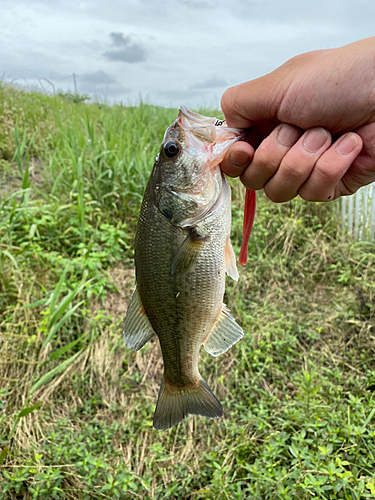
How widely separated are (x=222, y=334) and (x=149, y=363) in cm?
202

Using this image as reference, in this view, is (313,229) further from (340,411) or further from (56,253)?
(56,253)

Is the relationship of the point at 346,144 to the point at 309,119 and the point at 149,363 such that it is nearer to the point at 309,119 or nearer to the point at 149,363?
the point at 309,119

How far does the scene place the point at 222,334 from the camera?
1.60 meters

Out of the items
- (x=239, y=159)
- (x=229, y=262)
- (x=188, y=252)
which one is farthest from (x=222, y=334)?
(x=239, y=159)

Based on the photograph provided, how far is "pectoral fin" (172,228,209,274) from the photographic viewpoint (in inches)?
55.3

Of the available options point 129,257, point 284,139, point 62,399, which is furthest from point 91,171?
point 284,139

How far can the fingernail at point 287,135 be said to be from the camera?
56.2 inches

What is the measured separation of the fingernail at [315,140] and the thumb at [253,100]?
18cm

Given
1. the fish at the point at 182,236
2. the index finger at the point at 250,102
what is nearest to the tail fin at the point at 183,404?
the fish at the point at 182,236

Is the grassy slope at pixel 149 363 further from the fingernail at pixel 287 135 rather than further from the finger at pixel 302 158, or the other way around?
the fingernail at pixel 287 135

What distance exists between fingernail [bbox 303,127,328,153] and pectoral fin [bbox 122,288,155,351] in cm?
89

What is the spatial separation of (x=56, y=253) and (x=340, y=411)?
305cm

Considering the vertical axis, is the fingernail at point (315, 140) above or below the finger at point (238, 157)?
above

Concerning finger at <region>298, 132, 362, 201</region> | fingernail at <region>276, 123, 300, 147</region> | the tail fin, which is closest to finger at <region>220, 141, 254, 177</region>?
fingernail at <region>276, 123, 300, 147</region>
